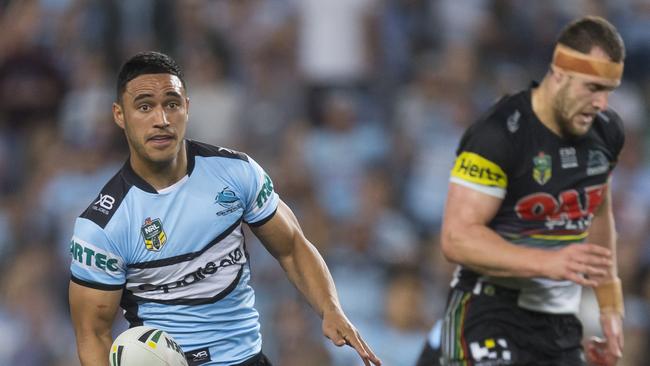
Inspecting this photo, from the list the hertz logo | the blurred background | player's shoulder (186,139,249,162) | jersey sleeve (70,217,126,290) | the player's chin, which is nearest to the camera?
jersey sleeve (70,217,126,290)

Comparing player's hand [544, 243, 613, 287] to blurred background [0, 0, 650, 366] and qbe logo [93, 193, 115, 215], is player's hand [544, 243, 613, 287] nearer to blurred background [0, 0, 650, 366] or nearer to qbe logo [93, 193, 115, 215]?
qbe logo [93, 193, 115, 215]

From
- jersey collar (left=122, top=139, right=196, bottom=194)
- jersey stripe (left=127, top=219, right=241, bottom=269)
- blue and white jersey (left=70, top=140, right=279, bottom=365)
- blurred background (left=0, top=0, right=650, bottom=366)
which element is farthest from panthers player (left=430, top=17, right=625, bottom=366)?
blurred background (left=0, top=0, right=650, bottom=366)

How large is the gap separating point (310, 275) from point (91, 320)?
97 centimetres

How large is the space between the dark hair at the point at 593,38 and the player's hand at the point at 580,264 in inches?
40.8

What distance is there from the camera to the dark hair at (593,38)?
5785mm

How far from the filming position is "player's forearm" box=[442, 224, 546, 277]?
5.42 meters

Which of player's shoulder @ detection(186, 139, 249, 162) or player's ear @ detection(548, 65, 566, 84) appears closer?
player's shoulder @ detection(186, 139, 249, 162)

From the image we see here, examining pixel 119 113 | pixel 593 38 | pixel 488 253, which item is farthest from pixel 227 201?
pixel 593 38

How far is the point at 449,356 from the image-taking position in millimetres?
5961

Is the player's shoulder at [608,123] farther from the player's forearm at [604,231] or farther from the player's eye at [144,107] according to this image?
the player's eye at [144,107]

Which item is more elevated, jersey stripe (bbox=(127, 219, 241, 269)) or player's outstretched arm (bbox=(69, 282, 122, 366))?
jersey stripe (bbox=(127, 219, 241, 269))

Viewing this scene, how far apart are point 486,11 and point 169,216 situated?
6.72m

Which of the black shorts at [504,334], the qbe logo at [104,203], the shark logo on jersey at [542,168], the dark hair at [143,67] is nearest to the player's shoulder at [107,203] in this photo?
the qbe logo at [104,203]

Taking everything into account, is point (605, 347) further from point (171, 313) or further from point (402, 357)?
point (402, 357)
